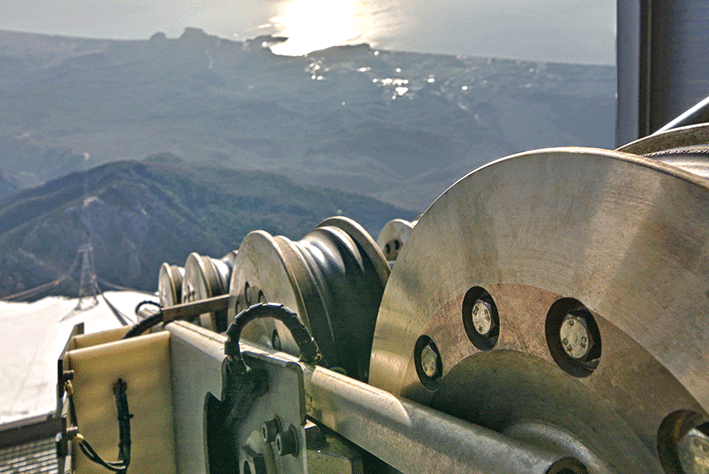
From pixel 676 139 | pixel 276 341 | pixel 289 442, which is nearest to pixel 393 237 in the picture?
pixel 276 341

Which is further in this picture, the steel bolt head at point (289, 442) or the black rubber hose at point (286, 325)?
the black rubber hose at point (286, 325)

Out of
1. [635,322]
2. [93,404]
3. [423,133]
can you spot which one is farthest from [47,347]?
[423,133]

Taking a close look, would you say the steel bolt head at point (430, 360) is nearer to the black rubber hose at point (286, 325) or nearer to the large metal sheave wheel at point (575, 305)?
the large metal sheave wheel at point (575, 305)

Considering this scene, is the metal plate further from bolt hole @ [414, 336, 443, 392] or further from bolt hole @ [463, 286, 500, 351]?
bolt hole @ [414, 336, 443, 392]

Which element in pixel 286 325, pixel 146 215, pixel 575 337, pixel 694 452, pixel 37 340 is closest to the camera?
pixel 694 452

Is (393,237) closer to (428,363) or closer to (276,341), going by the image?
(276,341)

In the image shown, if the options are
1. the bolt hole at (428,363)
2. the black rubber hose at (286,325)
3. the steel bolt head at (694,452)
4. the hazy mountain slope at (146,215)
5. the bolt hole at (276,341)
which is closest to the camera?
the steel bolt head at (694,452)

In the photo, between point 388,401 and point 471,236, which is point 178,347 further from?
point 471,236

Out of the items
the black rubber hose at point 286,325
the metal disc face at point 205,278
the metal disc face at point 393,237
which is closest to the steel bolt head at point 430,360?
the black rubber hose at point 286,325
